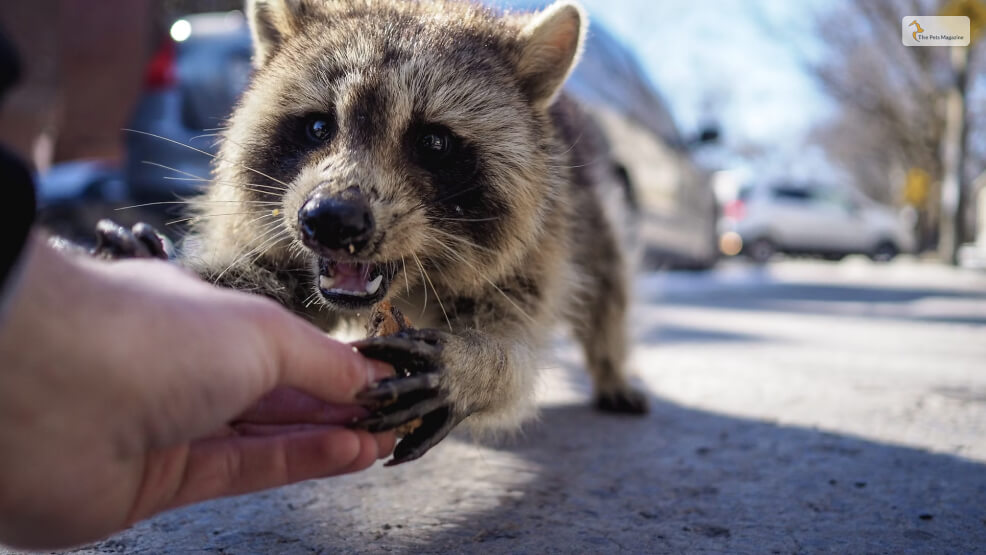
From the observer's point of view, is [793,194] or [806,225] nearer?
[806,225]

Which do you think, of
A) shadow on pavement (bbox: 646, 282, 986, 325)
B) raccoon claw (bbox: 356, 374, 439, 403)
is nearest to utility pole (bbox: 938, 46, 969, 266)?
shadow on pavement (bbox: 646, 282, 986, 325)

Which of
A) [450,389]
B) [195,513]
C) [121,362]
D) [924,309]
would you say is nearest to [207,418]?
[121,362]

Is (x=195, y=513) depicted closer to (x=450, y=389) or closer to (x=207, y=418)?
(x=450, y=389)

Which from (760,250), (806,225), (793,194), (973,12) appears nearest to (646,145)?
(973,12)

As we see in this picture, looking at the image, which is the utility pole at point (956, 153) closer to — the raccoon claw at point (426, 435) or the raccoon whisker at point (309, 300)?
the raccoon whisker at point (309, 300)

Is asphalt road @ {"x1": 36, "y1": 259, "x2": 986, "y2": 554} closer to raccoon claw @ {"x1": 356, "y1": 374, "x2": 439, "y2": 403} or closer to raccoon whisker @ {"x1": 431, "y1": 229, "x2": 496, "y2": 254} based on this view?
raccoon claw @ {"x1": 356, "y1": 374, "x2": 439, "y2": 403}

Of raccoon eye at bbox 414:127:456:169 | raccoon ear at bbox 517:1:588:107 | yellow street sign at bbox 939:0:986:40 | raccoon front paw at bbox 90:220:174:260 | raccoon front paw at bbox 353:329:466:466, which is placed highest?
yellow street sign at bbox 939:0:986:40

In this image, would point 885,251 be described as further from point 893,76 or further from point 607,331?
point 607,331
